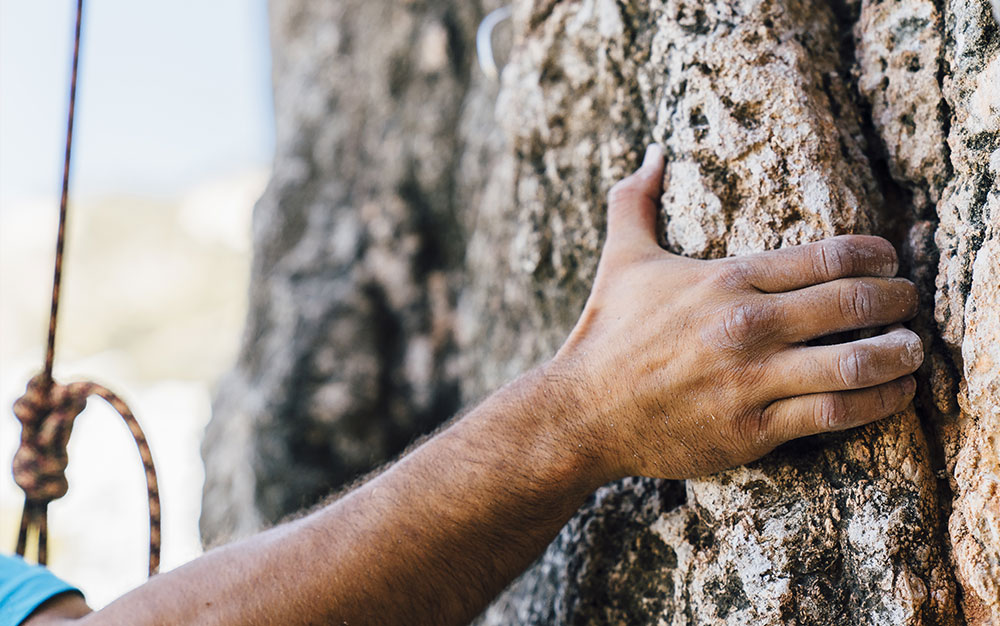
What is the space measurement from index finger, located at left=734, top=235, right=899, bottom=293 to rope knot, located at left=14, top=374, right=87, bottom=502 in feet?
4.46

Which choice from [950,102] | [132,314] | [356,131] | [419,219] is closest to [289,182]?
[356,131]

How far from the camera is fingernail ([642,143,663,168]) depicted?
52.8 inches

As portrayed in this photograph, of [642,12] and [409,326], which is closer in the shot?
[642,12]

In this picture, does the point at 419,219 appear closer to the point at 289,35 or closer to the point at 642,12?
the point at 289,35

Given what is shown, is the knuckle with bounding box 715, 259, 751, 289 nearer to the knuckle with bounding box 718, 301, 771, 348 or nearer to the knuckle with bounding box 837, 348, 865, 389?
the knuckle with bounding box 718, 301, 771, 348

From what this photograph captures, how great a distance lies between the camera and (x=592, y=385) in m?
1.15

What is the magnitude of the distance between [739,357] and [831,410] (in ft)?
0.44

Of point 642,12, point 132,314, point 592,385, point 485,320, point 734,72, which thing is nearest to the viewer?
point 592,385

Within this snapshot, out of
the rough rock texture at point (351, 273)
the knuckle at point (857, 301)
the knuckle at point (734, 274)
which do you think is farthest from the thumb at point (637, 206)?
the rough rock texture at point (351, 273)

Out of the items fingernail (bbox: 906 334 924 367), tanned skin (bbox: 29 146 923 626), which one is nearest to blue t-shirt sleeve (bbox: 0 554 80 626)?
tanned skin (bbox: 29 146 923 626)

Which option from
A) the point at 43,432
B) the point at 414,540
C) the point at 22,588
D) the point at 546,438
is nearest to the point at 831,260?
the point at 546,438

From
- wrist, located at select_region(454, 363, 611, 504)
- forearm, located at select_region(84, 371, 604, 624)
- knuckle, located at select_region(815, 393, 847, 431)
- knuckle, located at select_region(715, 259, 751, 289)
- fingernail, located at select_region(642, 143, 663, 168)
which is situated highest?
fingernail, located at select_region(642, 143, 663, 168)

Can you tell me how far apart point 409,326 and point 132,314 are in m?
10.4

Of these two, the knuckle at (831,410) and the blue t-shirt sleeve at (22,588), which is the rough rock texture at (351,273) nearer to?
the blue t-shirt sleeve at (22,588)
